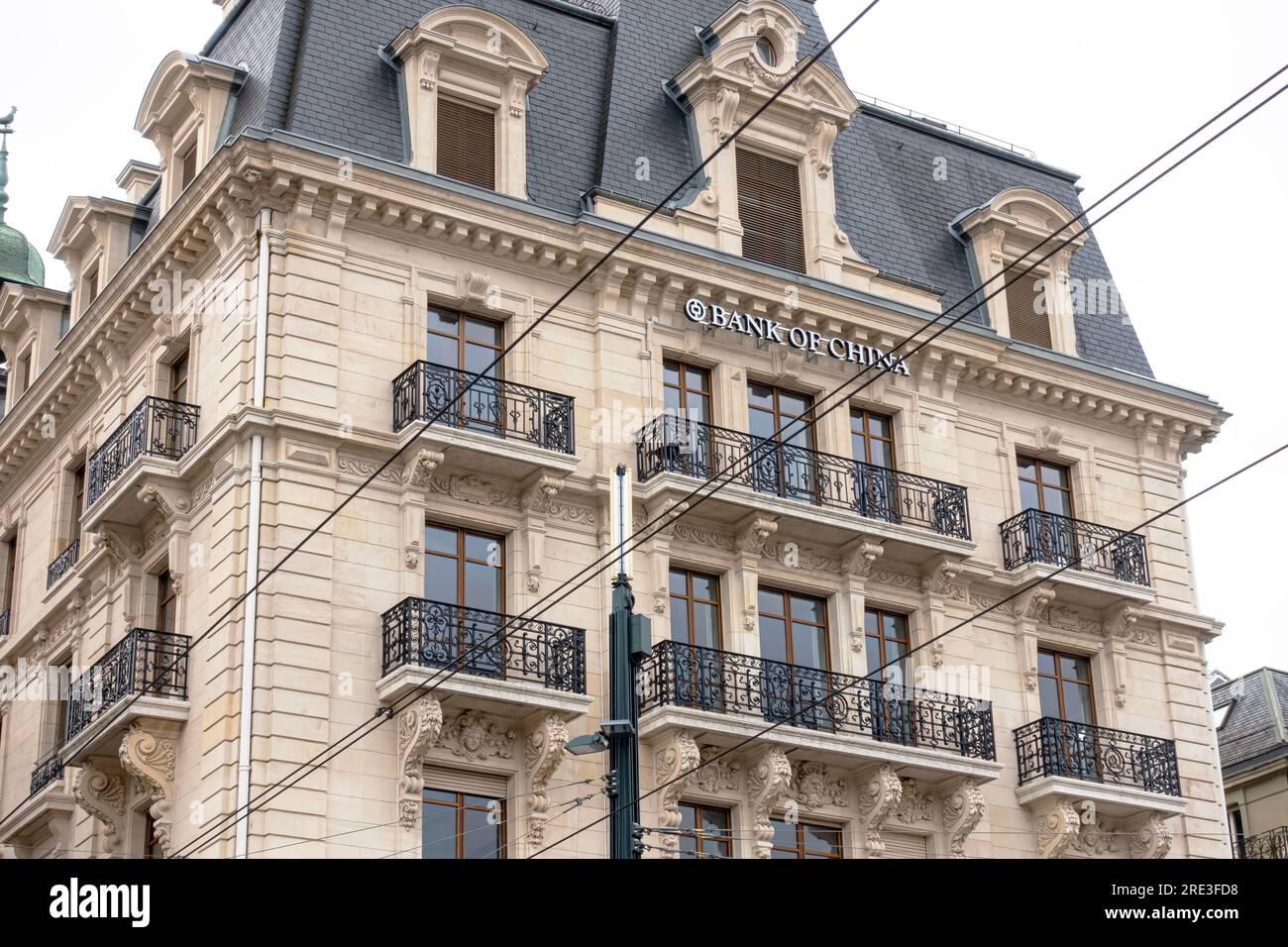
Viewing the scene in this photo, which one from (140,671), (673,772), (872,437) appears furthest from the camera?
(872,437)

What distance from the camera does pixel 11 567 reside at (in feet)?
132

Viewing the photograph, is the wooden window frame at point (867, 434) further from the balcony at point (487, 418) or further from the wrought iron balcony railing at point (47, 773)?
the wrought iron balcony railing at point (47, 773)

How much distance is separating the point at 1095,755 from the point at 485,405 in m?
12.0

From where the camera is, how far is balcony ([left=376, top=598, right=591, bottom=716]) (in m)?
30.2

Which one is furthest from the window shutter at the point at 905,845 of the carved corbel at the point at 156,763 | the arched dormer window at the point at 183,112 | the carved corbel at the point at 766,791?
the arched dormer window at the point at 183,112

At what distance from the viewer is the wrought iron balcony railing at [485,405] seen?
3222 cm

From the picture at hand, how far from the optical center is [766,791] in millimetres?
32281

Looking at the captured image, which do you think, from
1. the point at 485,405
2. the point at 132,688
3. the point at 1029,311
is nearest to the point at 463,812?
the point at 132,688

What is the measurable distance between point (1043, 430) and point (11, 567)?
19.3 meters

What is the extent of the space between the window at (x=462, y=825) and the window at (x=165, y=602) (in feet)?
17.6

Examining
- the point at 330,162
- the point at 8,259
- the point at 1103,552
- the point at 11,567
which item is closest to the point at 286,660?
the point at 330,162

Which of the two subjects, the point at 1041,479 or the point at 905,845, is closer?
the point at 905,845

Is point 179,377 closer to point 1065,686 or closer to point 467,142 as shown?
point 467,142
